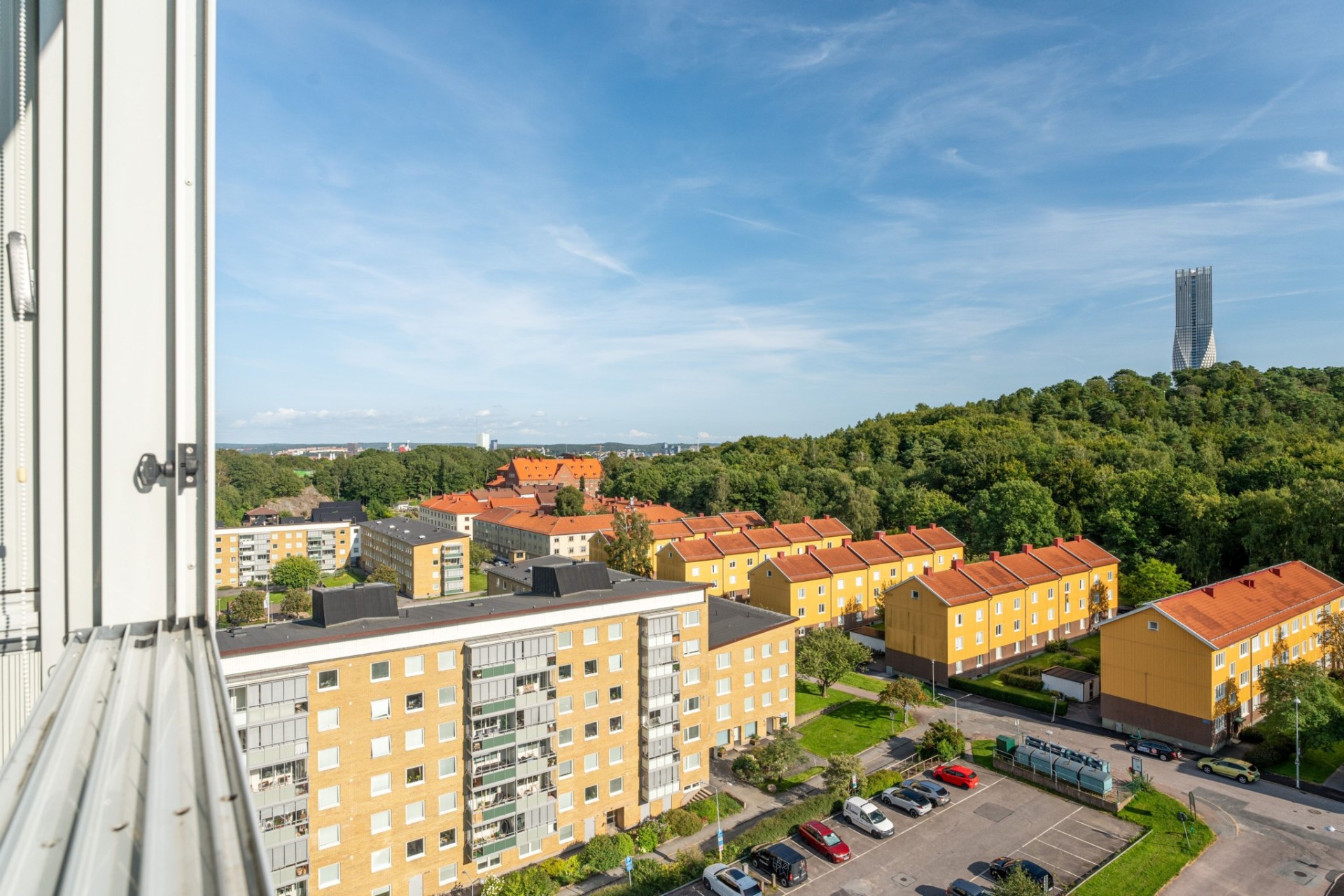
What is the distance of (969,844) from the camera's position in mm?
20328

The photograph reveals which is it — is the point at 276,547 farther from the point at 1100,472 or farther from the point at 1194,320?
the point at 1194,320

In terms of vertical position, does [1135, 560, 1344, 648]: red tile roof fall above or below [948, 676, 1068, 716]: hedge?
above

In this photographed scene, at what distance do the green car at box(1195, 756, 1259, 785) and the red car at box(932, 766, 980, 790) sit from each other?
761 cm

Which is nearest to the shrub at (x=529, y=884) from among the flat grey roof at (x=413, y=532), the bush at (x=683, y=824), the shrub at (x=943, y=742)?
the bush at (x=683, y=824)

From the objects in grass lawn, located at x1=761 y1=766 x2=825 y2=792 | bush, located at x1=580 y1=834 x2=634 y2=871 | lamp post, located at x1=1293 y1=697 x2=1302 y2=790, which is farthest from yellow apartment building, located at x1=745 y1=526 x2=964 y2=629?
lamp post, located at x1=1293 y1=697 x2=1302 y2=790

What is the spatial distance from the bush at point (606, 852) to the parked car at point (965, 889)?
28.1ft

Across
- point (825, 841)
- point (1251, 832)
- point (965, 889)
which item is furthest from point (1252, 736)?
point (825, 841)

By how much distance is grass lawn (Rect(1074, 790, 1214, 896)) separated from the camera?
58.6 feet

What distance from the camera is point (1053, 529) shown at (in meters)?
49.3

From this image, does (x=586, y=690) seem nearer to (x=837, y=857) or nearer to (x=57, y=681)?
(x=837, y=857)

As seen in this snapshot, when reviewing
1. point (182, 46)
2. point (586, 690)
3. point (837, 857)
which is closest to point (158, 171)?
point (182, 46)

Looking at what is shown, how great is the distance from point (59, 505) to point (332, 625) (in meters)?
16.5

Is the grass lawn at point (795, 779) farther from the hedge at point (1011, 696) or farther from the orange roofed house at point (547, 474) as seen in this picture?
the orange roofed house at point (547, 474)

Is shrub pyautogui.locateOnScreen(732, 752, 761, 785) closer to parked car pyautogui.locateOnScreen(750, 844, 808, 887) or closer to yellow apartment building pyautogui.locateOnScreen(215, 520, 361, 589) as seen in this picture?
parked car pyautogui.locateOnScreen(750, 844, 808, 887)
